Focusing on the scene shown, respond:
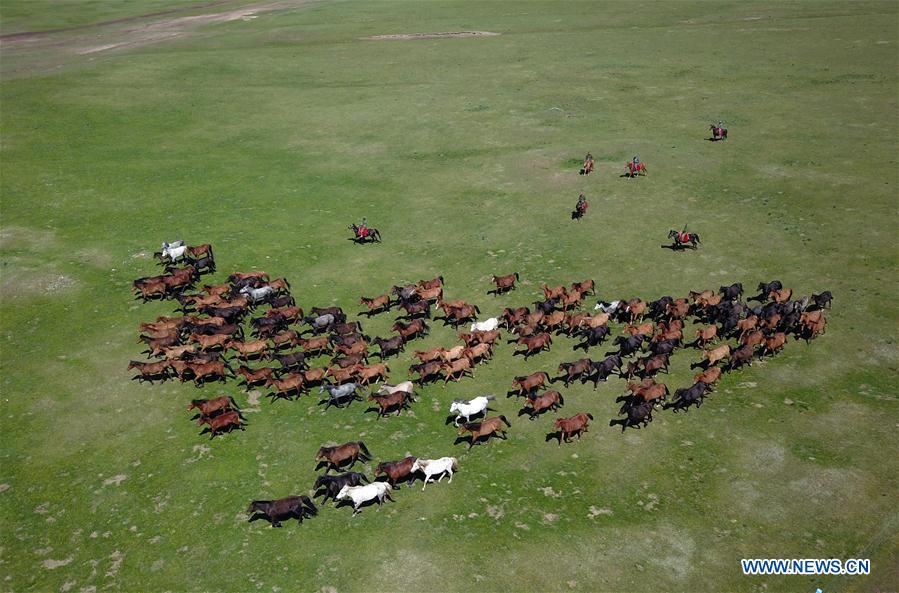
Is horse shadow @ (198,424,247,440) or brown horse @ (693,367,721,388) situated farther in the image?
brown horse @ (693,367,721,388)

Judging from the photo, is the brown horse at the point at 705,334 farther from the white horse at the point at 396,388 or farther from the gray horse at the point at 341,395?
the gray horse at the point at 341,395

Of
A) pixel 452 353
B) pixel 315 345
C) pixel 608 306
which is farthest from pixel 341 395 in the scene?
pixel 608 306

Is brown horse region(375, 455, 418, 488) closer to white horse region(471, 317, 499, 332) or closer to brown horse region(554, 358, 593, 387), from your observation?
brown horse region(554, 358, 593, 387)

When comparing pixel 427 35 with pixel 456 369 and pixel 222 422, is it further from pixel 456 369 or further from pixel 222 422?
pixel 222 422

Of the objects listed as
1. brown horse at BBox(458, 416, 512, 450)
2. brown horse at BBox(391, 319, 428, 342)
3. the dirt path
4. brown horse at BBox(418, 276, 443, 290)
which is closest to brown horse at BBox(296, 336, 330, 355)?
brown horse at BBox(391, 319, 428, 342)

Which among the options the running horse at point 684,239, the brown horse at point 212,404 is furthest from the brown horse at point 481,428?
the running horse at point 684,239

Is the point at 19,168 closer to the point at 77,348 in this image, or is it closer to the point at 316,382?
the point at 77,348

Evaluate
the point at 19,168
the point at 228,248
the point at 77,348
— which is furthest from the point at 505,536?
the point at 19,168

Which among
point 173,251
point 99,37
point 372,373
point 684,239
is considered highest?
point 99,37
